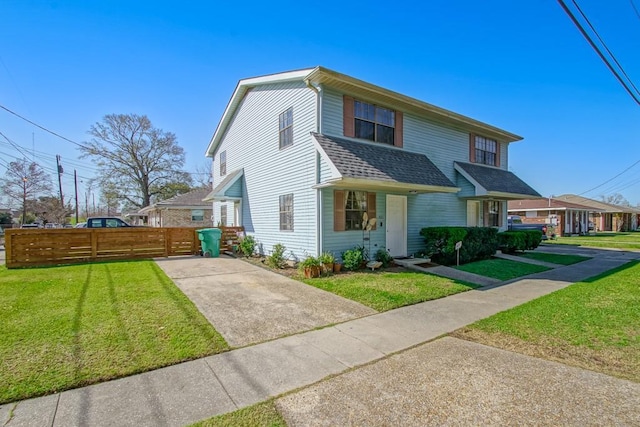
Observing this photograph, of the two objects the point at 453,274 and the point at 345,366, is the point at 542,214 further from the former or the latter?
the point at 345,366

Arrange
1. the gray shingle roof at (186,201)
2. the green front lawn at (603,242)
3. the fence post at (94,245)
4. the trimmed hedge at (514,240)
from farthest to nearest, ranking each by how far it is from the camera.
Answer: the gray shingle roof at (186,201) → the green front lawn at (603,242) → the trimmed hedge at (514,240) → the fence post at (94,245)

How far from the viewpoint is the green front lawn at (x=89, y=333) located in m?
3.21

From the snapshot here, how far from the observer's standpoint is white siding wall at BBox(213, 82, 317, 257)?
945cm

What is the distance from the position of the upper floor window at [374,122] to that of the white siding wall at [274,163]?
167cm

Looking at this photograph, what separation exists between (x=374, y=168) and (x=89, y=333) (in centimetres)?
737

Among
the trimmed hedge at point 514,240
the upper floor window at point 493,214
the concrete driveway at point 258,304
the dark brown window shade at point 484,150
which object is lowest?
the concrete driveway at point 258,304

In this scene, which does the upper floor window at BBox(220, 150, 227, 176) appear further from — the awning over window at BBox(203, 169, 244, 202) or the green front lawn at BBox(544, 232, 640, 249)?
the green front lawn at BBox(544, 232, 640, 249)

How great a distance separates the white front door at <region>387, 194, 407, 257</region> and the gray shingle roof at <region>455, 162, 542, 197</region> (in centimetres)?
379

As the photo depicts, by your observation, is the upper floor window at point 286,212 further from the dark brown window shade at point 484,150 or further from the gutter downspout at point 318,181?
the dark brown window shade at point 484,150

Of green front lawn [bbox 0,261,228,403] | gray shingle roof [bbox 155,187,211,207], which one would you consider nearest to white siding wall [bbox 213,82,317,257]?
green front lawn [bbox 0,261,228,403]

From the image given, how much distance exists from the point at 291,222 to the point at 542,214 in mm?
31858

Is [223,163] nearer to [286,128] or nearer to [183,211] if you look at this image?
[286,128]

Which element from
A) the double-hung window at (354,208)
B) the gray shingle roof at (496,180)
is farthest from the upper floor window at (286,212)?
the gray shingle roof at (496,180)

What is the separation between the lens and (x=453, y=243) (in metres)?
10.1
